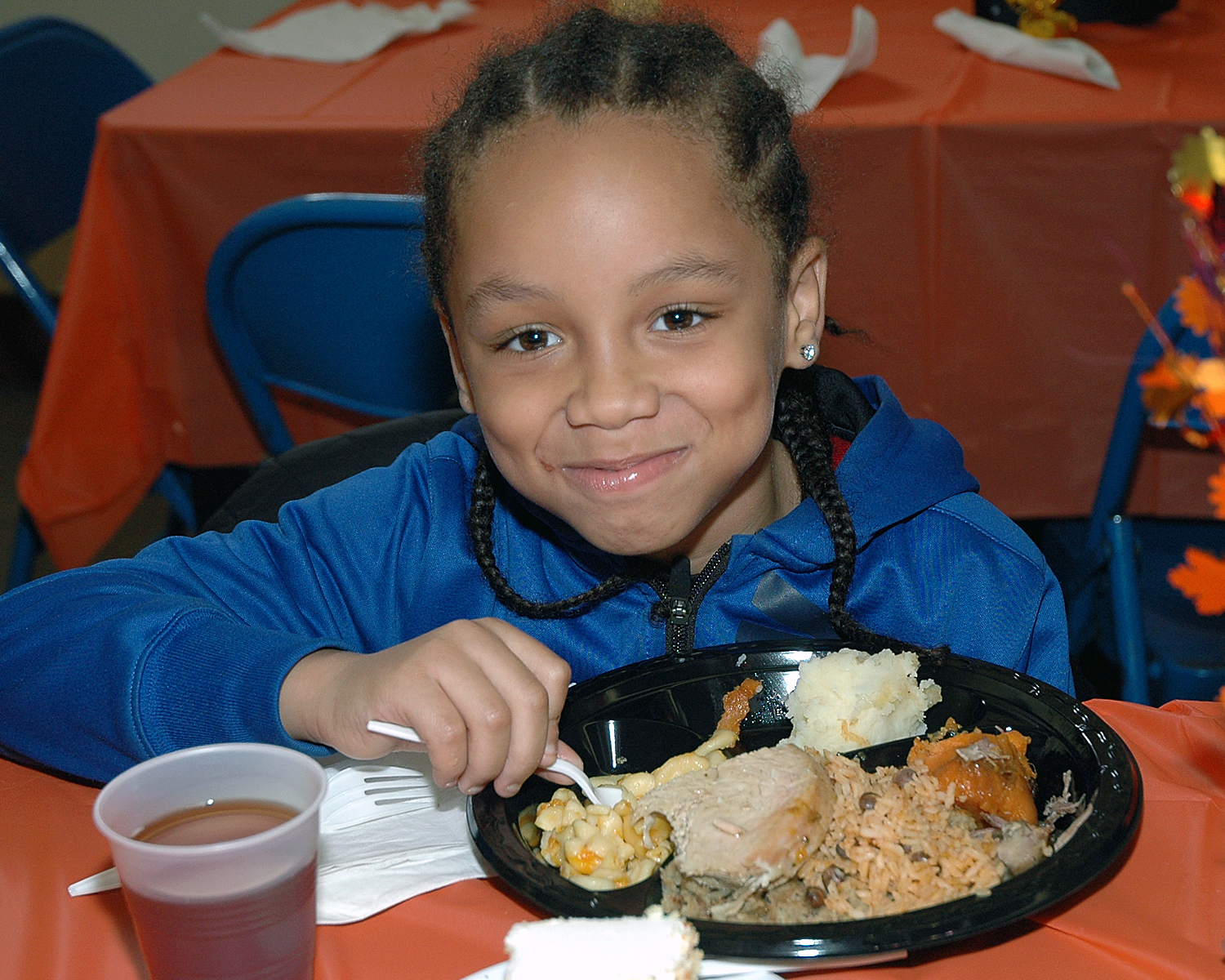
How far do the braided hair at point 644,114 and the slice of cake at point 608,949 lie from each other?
0.40 metres

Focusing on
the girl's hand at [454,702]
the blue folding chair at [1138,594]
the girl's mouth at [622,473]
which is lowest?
the blue folding chair at [1138,594]

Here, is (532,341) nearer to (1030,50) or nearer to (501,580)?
(501,580)

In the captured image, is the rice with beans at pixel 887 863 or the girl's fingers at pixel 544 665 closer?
the rice with beans at pixel 887 863

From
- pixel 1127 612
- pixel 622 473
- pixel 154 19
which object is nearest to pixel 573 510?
pixel 622 473

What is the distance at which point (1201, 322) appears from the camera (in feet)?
1.42

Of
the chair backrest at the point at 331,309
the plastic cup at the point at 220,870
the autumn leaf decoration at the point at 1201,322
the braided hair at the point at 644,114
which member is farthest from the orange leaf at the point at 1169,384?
the chair backrest at the point at 331,309

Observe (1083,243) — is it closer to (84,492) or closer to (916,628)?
(916,628)

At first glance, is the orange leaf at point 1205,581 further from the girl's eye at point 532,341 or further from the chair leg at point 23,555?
the chair leg at point 23,555

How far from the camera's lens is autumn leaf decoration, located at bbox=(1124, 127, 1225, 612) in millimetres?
411

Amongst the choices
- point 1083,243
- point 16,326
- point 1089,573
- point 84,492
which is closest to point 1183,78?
point 1083,243

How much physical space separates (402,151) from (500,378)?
3.47ft

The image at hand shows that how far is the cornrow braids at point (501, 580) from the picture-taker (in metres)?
1.22

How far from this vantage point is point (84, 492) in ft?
6.89

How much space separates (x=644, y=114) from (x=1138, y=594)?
1.06 meters
